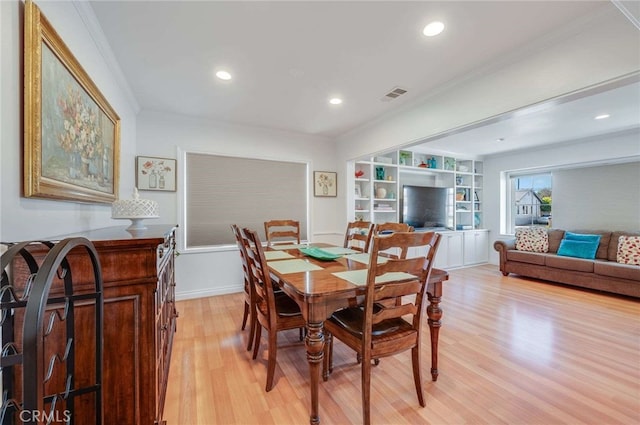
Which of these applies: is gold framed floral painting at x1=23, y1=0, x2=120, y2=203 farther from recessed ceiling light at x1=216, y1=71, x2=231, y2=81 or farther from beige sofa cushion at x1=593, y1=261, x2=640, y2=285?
beige sofa cushion at x1=593, y1=261, x2=640, y2=285

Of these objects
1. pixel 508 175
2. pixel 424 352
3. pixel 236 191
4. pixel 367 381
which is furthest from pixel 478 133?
pixel 367 381

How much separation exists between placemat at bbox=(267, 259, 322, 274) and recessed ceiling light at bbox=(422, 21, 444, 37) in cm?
188

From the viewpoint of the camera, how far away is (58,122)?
133 centimetres

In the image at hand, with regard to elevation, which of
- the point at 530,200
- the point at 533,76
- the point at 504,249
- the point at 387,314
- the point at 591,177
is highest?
the point at 533,76

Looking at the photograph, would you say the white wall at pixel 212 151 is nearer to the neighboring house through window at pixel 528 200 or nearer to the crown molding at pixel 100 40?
the crown molding at pixel 100 40

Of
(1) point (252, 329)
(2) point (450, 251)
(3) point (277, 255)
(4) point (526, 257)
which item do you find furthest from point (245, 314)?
(4) point (526, 257)

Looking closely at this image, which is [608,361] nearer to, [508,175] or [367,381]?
[367,381]

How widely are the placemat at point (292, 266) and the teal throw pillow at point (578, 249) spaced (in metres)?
4.67

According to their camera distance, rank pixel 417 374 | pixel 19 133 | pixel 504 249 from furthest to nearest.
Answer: pixel 504 249, pixel 417 374, pixel 19 133

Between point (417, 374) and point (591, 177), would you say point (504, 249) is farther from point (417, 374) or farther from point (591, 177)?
point (417, 374)

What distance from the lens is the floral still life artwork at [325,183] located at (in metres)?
4.44

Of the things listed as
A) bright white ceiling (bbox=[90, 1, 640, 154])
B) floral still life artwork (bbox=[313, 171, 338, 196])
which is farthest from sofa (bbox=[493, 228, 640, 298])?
floral still life artwork (bbox=[313, 171, 338, 196])

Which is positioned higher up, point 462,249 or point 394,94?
point 394,94

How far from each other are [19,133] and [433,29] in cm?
239
